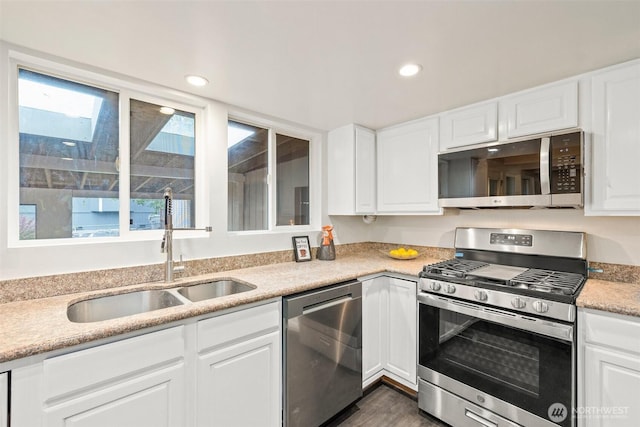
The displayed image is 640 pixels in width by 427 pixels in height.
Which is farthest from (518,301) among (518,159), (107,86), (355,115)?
(107,86)

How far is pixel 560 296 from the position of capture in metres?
1.43

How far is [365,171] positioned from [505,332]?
65.1 inches

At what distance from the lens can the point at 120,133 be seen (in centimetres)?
177

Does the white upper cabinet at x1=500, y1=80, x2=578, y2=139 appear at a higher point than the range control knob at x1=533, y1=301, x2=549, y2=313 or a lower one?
higher

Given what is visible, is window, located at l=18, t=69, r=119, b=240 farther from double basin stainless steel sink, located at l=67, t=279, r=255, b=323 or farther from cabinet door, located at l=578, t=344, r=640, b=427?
cabinet door, located at l=578, t=344, r=640, b=427

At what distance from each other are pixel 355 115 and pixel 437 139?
71 centimetres

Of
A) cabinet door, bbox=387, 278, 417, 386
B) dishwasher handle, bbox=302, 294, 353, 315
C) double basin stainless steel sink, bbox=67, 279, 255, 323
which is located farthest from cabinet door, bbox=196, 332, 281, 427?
cabinet door, bbox=387, 278, 417, 386

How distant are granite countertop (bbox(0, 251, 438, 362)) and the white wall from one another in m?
0.53

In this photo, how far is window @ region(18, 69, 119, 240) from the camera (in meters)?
1.51

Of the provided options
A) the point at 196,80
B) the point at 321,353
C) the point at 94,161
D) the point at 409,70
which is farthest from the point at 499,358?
the point at 94,161

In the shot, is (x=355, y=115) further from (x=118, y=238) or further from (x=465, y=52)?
(x=118, y=238)

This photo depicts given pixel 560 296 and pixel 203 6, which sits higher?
pixel 203 6

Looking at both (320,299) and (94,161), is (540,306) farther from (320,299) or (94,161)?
(94,161)

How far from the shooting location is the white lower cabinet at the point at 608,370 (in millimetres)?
1285
